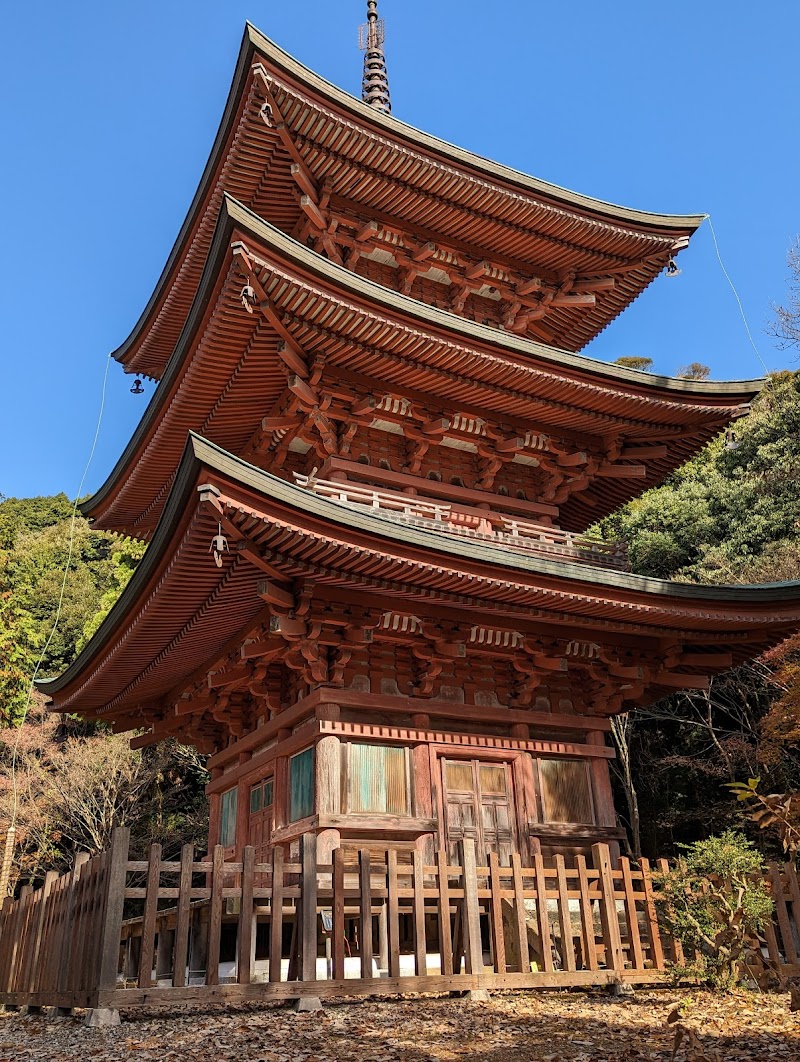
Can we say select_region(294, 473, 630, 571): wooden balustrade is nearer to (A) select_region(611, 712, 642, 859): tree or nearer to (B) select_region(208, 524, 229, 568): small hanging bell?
(B) select_region(208, 524, 229, 568): small hanging bell

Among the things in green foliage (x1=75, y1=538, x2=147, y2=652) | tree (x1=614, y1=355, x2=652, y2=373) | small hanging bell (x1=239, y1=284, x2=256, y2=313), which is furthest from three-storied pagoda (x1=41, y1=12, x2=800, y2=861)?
tree (x1=614, y1=355, x2=652, y2=373)

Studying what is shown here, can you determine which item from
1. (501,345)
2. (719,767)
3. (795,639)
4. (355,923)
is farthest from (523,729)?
(719,767)

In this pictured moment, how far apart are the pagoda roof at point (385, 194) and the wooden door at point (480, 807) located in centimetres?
942

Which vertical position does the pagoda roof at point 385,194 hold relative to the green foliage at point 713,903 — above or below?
above

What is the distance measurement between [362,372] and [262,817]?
7.22 metres

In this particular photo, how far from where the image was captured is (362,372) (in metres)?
13.7

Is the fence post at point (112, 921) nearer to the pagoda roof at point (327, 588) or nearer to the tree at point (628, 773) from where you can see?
the pagoda roof at point (327, 588)

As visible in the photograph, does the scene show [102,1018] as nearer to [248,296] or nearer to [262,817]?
[262,817]

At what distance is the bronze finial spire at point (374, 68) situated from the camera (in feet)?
70.3

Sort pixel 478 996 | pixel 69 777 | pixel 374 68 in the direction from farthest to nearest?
pixel 69 777
pixel 374 68
pixel 478 996

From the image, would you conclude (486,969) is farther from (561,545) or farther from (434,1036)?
(561,545)

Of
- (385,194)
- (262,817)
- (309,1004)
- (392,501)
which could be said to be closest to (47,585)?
(262,817)

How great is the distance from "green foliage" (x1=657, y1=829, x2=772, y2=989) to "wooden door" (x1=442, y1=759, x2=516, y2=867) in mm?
2632

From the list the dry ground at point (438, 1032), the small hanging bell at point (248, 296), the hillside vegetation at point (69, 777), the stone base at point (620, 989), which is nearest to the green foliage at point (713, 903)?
the dry ground at point (438, 1032)
